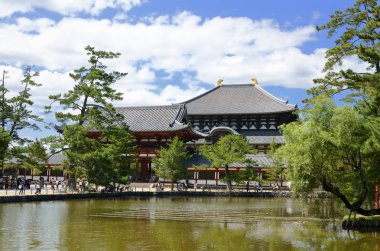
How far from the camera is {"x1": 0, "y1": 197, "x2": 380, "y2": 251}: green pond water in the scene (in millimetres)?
17625

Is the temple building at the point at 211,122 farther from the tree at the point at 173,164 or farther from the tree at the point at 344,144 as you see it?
the tree at the point at 344,144

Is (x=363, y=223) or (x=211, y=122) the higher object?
(x=211, y=122)

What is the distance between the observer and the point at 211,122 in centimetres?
7369

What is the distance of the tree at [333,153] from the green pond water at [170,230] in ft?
5.04

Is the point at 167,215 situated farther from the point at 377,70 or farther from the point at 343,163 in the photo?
the point at 377,70

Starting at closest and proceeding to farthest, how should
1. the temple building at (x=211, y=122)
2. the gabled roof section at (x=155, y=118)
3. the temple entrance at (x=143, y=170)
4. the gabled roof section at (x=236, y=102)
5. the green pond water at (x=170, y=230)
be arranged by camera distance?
1. the green pond water at (x=170, y=230)
2. the temple building at (x=211, y=122)
3. the temple entrance at (x=143, y=170)
4. the gabled roof section at (x=155, y=118)
5. the gabled roof section at (x=236, y=102)

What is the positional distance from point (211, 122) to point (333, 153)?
52.0 meters

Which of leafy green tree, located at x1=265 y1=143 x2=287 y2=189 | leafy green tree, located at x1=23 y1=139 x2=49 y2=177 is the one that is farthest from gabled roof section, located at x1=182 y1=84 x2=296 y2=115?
leafy green tree, located at x1=23 y1=139 x2=49 y2=177

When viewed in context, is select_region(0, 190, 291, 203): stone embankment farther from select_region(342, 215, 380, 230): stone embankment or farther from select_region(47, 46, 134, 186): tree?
select_region(342, 215, 380, 230): stone embankment

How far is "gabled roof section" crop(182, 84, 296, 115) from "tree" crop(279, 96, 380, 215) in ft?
149

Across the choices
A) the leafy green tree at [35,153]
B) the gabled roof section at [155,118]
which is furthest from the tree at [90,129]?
the gabled roof section at [155,118]

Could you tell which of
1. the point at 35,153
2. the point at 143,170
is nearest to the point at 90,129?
the point at 35,153

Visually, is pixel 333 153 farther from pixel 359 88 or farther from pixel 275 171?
pixel 275 171

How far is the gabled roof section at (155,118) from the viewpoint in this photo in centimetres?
6059
